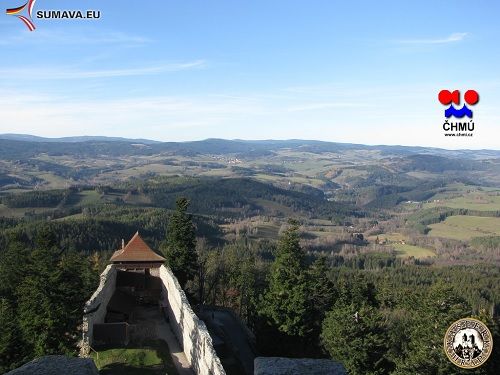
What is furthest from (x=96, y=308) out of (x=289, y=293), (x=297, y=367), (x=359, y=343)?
(x=297, y=367)

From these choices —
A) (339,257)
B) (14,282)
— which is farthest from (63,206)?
(14,282)

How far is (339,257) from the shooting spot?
145625mm

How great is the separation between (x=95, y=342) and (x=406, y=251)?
151588 mm

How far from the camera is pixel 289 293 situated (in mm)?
32688

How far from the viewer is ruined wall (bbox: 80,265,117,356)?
2733 cm

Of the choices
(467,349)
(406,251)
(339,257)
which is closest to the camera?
(467,349)

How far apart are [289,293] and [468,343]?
484 inches

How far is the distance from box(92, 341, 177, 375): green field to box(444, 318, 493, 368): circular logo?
15.7 meters

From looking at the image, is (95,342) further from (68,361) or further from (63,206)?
(63,206)

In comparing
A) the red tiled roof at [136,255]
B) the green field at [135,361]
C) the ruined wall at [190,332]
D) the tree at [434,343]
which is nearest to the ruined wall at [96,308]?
the green field at [135,361]

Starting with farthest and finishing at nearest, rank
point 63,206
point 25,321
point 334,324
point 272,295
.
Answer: point 63,206 < point 272,295 < point 334,324 < point 25,321

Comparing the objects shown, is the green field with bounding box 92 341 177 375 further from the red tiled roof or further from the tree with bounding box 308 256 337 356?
the red tiled roof

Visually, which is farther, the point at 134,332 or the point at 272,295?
the point at 272,295

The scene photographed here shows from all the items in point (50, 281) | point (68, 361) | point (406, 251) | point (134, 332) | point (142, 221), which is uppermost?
point (68, 361)
